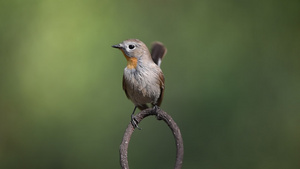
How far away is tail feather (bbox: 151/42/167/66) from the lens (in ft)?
7.34

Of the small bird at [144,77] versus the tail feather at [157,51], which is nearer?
the small bird at [144,77]

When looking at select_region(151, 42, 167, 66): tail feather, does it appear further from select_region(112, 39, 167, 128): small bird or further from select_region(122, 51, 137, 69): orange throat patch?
select_region(122, 51, 137, 69): orange throat patch

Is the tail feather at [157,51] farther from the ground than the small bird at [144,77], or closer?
farther from the ground

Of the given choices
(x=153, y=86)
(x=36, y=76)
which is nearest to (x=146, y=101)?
(x=153, y=86)

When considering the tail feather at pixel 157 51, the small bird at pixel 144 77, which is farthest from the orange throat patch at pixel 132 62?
the tail feather at pixel 157 51

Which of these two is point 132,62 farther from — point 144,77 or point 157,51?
point 157,51

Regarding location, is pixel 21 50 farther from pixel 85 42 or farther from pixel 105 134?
pixel 105 134

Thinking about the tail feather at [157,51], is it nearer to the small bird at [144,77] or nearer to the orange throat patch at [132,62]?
the small bird at [144,77]

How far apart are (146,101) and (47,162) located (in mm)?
1805

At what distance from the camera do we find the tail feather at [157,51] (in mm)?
2236

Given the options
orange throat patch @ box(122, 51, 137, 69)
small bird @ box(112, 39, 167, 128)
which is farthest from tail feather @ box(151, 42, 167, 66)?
orange throat patch @ box(122, 51, 137, 69)

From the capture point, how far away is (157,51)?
228cm

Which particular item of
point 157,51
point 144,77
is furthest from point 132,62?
point 157,51

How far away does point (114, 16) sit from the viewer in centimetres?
396
